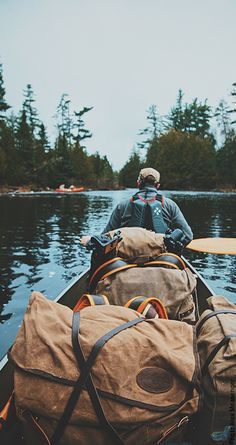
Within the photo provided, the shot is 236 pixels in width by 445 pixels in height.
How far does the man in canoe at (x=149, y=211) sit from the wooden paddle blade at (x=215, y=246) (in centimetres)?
244

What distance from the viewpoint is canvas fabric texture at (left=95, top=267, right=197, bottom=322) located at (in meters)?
2.37

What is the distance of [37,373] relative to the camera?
4.65ft

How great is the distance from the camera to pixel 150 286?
2373mm

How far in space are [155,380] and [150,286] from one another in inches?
38.1

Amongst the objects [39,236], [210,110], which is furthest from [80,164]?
[39,236]

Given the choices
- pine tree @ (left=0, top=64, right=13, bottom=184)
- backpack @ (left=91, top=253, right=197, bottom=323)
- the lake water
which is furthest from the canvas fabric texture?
pine tree @ (left=0, top=64, right=13, bottom=184)

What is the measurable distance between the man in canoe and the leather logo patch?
92.9 inches

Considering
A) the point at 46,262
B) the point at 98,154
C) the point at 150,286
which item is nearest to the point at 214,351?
the point at 150,286

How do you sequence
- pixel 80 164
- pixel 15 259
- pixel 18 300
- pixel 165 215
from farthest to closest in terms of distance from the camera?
pixel 80 164
pixel 15 259
pixel 18 300
pixel 165 215

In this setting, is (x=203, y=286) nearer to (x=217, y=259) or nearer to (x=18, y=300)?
(x=18, y=300)

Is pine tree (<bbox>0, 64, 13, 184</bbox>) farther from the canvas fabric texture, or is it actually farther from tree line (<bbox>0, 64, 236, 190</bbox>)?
the canvas fabric texture

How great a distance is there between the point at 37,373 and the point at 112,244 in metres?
1.21

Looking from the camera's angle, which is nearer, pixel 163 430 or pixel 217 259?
pixel 163 430

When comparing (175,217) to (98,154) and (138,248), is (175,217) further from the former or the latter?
(98,154)
